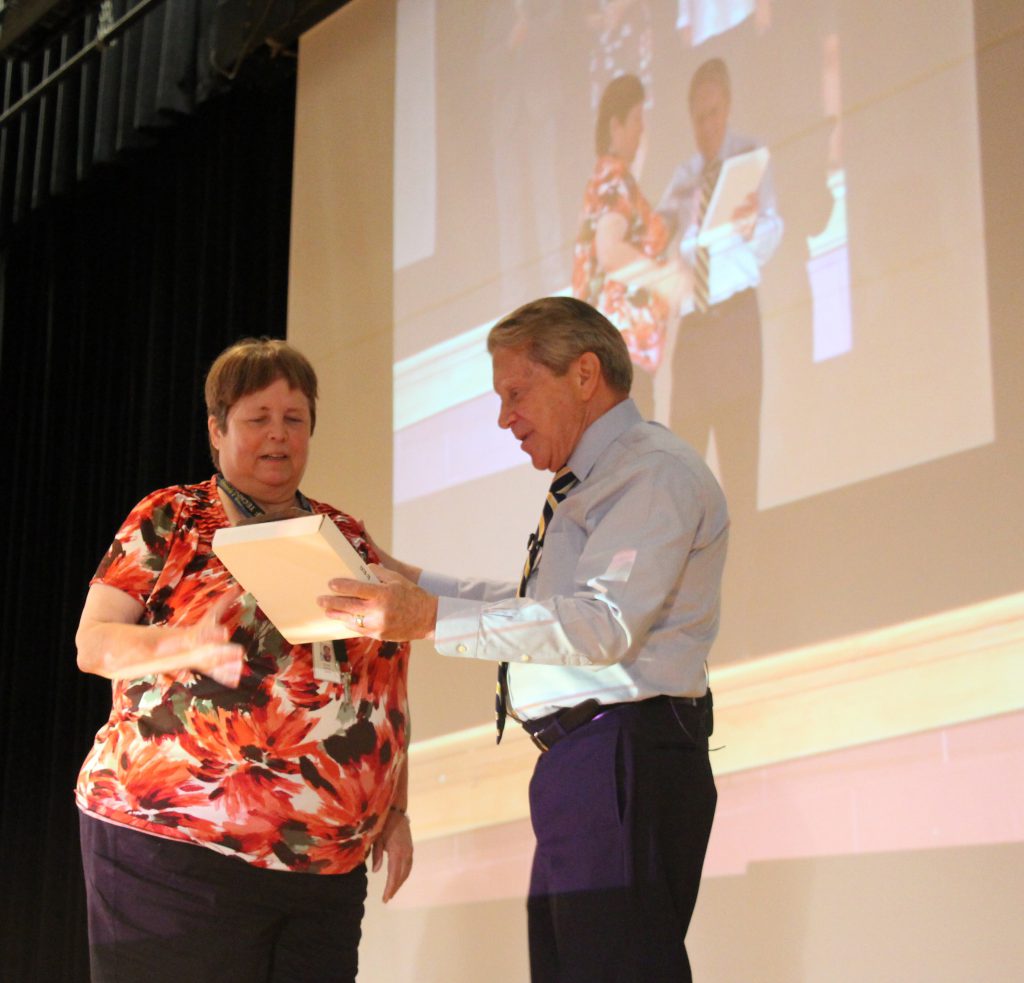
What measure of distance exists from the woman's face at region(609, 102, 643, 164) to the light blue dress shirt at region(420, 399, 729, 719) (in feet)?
5.20

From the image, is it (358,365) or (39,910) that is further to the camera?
(39,910)

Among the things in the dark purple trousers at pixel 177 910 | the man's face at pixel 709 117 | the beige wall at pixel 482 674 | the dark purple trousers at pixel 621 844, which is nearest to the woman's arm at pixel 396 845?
the dark purple trousers at pixel 177 910

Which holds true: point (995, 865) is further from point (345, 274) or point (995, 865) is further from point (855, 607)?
point (345, 274)

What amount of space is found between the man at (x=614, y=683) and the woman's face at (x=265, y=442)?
1.35ft

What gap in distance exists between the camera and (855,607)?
103 inches

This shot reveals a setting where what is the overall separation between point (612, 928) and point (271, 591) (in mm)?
597

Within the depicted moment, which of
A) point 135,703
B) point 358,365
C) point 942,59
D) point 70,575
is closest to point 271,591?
point 135,703

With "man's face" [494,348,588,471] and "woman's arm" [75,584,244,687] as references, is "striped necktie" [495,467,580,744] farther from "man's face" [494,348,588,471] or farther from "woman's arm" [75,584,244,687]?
"woman's arm" [75,584,244,687]

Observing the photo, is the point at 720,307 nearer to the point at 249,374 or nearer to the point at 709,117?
the point at 709,117

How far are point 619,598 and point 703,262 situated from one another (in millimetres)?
1535

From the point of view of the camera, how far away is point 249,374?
205 centimetres

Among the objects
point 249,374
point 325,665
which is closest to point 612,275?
point 249,374

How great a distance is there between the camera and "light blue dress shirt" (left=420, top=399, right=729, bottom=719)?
5.21 ft

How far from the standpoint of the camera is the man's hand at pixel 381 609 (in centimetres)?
162
